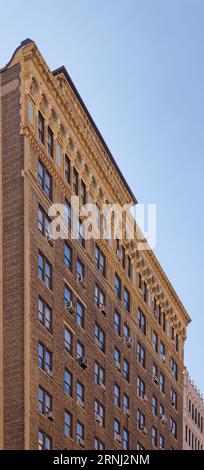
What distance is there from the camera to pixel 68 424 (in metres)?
65.8

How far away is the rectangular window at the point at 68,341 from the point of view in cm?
6681

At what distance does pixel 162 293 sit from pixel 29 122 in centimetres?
2971

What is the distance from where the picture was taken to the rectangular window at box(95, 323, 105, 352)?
7262 centimetres

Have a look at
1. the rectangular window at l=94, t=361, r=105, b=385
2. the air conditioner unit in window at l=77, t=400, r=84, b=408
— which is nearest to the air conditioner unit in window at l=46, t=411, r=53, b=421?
the air conditioner unit in window at l=77, t=400, r=84, b=408

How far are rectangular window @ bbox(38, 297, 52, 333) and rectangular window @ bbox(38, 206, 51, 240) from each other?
399cm

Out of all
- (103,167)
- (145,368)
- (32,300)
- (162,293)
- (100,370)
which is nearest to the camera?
(32,300)

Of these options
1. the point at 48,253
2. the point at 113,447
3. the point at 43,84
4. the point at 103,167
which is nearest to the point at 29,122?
the point at 43,84

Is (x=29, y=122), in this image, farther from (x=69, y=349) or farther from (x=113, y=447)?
(x=113, y=447)

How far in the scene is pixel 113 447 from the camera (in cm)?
7338

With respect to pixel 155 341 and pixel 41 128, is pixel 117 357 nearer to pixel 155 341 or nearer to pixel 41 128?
pixel 155 341

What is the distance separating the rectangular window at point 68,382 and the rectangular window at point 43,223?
26.3ft
